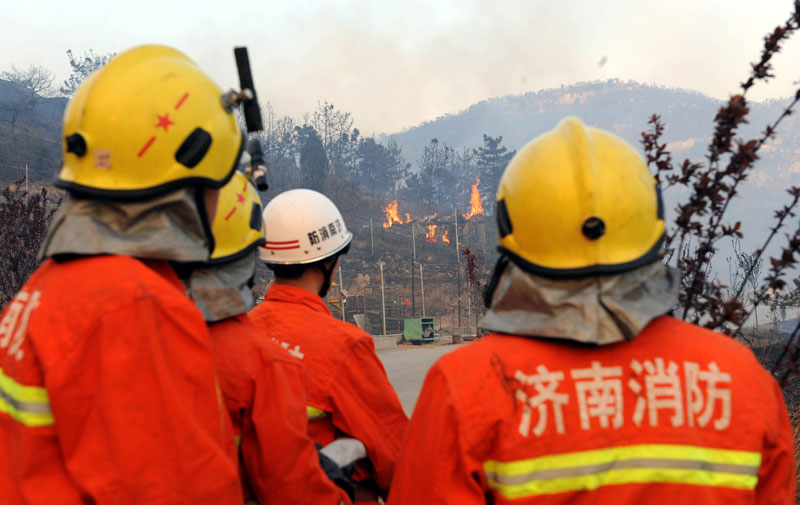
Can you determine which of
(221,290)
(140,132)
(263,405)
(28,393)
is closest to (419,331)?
(221,290)

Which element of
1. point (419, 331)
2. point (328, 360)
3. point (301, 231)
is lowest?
point (419, 331)

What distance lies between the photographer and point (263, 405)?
2.52 meters

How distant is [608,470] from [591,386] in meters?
0.22

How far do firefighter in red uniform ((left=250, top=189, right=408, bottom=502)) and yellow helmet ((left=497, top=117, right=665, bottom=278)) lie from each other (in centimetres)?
154

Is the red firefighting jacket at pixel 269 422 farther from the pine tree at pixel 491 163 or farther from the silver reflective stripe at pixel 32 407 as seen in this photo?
the pine tree at pixel 491 163

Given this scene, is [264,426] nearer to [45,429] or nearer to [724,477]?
[45,429]

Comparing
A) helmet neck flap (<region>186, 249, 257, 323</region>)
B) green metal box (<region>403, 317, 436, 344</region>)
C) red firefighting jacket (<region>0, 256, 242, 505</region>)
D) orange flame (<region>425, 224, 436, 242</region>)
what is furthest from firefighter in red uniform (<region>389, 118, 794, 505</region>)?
orange flame (<region>425, 224, 436, 242</region>)

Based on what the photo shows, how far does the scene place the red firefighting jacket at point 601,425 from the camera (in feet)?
5.90

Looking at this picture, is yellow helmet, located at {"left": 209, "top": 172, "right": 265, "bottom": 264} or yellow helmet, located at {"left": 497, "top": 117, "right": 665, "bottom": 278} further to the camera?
yellow helmet, located at {"left": 209, "top": 172, "right": 265, "bottom": 264}

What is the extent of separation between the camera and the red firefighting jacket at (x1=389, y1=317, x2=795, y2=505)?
1.80 m

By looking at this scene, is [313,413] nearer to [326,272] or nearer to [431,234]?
[326,272]

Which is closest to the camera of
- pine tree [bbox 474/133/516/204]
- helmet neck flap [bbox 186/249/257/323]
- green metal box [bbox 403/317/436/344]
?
helmet neck flap [bbox 186/249/257/323]

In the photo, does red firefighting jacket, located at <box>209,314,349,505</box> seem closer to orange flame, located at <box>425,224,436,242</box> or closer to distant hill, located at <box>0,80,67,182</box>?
distant hill, located at <box>0,80,67,182</box>

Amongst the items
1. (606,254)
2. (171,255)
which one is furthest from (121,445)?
(606,254)
